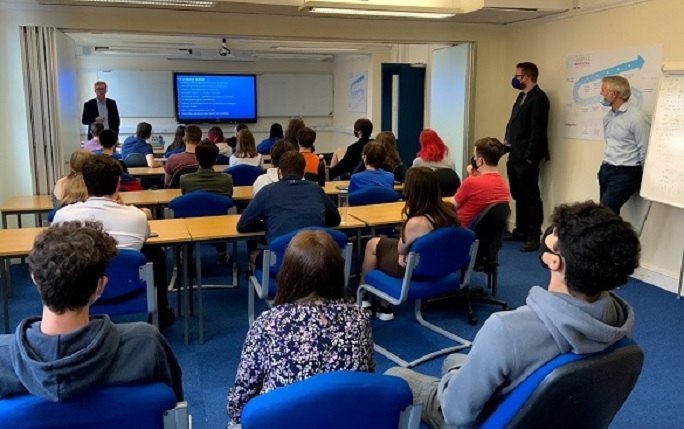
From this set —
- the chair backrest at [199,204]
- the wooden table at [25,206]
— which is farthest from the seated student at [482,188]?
the wooden table at [25,206]

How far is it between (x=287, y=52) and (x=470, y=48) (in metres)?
5.35

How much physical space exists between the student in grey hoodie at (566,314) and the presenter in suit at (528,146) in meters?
4.59

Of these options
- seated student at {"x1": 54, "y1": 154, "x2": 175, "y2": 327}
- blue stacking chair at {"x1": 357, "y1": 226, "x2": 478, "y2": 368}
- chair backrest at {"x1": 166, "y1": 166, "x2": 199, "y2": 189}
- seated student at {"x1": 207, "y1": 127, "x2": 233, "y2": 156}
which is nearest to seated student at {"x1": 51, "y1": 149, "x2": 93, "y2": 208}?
seated student at {"x1": 54, "y1": 154, "x2": 175, "y2": 327}

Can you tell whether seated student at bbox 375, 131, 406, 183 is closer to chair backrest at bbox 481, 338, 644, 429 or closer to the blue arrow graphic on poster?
the blue arrow graphic on poster

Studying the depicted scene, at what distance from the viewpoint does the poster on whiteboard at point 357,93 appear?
11.0 metres

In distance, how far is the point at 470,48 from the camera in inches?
263

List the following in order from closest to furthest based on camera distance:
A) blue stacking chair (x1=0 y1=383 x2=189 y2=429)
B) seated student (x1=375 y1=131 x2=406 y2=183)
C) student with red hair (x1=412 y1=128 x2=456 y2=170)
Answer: blue stacking chair (x1=0 y1=383 x2=189 y2=429) → student with red hair (x1=412 y1=128 x2=456 y2=170) → seated student (x1=375 y1=131 x2=406 y2=183)

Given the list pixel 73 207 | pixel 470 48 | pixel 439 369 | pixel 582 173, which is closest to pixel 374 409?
pixel 439 369

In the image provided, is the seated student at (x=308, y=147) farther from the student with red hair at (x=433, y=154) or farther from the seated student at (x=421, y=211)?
the seated student at (x=421, y=211)

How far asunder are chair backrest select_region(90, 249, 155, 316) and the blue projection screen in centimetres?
964

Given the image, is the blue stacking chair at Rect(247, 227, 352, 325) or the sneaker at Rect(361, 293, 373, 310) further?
the sneaker at Rect(361, 293, 373, 310)

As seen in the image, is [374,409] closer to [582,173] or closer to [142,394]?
[142,394]

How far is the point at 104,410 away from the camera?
4.73ft

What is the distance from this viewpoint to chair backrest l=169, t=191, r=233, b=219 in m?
4.45
